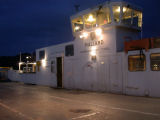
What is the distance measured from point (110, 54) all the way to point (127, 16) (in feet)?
10.5

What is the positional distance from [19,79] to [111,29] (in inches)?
801

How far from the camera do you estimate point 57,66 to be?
19.5 meters

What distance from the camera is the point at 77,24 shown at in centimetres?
1709

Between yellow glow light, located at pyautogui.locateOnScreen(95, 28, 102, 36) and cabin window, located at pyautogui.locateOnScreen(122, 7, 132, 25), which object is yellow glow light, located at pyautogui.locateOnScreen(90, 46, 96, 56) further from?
cabin window, located at pyautogui.locateOnScreen(122, 7, 132, 25)

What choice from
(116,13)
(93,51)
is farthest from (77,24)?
(116,13)

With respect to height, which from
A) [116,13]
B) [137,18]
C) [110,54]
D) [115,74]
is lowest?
[115,74]

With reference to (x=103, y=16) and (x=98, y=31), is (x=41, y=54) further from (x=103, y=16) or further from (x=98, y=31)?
(x=103, y=16)

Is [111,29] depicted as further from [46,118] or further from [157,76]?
[46,118]

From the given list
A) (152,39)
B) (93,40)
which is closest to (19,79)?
(93,40)

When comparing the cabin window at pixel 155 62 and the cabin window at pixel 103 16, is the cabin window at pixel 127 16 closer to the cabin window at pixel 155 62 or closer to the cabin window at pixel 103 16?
the cabin window at pixel 103 16

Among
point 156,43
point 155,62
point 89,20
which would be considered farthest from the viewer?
point 89,20

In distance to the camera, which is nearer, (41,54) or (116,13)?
(116,13)

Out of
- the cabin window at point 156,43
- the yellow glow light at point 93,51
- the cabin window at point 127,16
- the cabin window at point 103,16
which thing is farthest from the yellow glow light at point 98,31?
the cabin window at point 156,43

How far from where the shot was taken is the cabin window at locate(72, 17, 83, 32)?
1665 cm
